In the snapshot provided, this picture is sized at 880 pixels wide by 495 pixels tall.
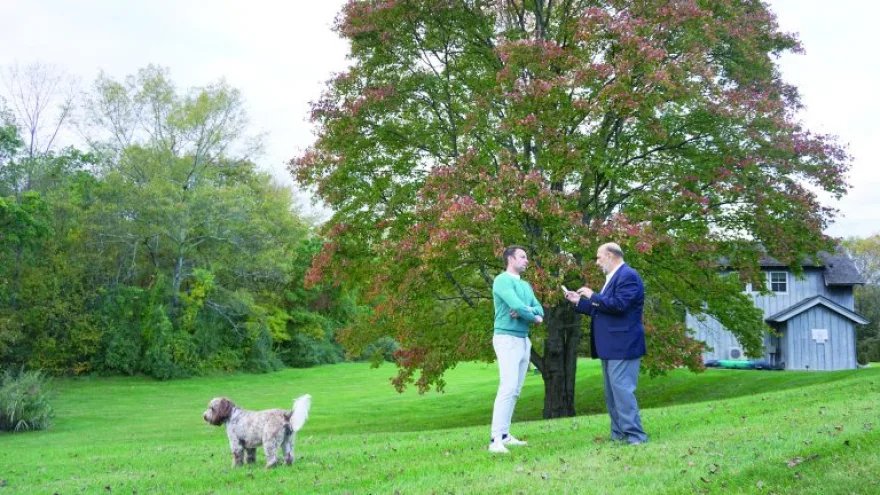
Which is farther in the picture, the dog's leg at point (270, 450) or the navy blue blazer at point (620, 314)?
the dog's leg at point (270, 450)

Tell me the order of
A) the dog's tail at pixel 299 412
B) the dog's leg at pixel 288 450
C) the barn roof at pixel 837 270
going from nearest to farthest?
1. the dog's tail at pixel 299 412
2. the dog's leg at pixel 288 450
3. the barn roof at pixel 837 270

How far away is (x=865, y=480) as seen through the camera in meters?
6.78

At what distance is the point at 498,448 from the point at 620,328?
2.05 metres

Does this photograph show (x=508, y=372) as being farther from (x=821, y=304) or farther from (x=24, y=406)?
(x=821, y=304)

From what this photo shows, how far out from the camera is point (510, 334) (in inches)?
358

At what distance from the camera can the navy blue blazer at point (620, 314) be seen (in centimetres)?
870

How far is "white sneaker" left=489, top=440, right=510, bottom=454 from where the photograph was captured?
913 cm

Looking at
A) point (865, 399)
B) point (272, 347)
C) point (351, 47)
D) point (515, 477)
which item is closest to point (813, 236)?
point (865, 399)

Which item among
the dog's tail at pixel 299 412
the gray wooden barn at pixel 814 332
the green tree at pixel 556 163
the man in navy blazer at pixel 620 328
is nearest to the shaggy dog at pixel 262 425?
the dog's tail at pixel 299 412

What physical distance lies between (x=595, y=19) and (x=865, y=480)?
12.6 m

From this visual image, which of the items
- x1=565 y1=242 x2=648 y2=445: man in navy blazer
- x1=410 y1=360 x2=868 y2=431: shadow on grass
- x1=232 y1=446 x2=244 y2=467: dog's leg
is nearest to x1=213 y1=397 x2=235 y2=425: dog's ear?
x1=232 y1=446 x2=244 y2=467: dog's leg

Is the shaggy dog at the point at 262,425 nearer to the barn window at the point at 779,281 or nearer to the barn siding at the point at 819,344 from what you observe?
the barn siding at the point at 819,344

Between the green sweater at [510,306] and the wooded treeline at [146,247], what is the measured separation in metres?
33.4

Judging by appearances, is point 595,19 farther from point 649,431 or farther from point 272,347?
point 272,347
